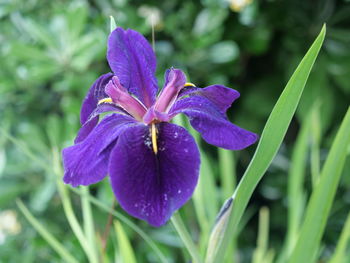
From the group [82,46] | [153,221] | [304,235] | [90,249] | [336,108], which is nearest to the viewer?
[153,221]

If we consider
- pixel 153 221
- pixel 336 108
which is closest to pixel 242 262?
pixel 336 108

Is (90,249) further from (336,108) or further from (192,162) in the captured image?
(336,108)

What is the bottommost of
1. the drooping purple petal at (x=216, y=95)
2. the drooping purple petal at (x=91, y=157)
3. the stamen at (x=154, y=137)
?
the drooping purple petal at (x=91, y=157)

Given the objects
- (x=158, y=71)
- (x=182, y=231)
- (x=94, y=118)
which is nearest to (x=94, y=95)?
(x=94, y=118)

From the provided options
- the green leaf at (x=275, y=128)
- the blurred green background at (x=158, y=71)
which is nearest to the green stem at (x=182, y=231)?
the green leaf at (x=275, y=128)

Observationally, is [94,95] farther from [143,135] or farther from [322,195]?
[322,195]

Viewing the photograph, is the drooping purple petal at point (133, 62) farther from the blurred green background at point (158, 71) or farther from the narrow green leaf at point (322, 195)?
the blurred green background at point (158, 71)
